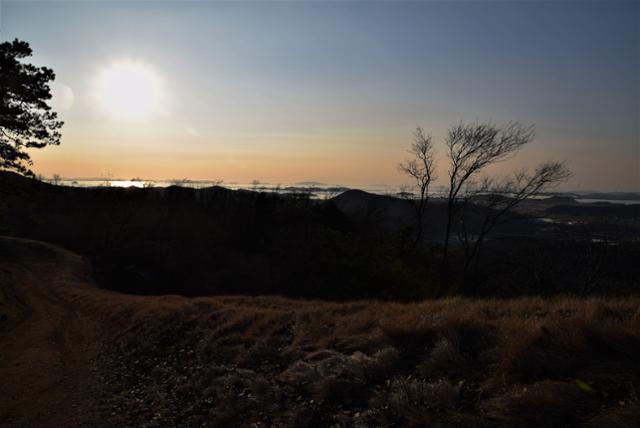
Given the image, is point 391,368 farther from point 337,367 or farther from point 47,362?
point 47,362

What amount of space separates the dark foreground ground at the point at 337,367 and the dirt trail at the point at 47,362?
0.19 feet

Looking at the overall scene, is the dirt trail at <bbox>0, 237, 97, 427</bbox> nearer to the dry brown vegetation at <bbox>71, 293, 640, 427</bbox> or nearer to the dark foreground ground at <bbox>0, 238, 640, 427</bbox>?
the dark foreground ground at <bbox>0, 238, 640, 427</bbox>

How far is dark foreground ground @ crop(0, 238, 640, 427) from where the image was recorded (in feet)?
15.4

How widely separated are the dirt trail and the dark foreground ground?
0.06 m

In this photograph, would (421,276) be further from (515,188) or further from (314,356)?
(314,356)

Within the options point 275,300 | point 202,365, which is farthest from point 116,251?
point 202,365

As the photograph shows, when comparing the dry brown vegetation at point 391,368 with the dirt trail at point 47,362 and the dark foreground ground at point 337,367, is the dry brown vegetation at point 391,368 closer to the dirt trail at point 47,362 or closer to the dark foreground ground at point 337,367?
the dark foreground ground at point 337,367

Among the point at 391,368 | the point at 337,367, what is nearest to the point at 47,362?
the point at 337,367

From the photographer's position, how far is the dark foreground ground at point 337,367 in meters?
4.70

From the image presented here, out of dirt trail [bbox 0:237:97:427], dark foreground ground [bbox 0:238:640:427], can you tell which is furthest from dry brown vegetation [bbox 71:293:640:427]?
dirt trail [bbox 0:237:97:427]

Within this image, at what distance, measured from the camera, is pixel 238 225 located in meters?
67.4

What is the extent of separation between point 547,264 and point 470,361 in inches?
1250

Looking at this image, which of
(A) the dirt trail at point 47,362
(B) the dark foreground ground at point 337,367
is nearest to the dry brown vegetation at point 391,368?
(B) the dark foreground ground at point 337,367

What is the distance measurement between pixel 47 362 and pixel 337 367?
10357mm
